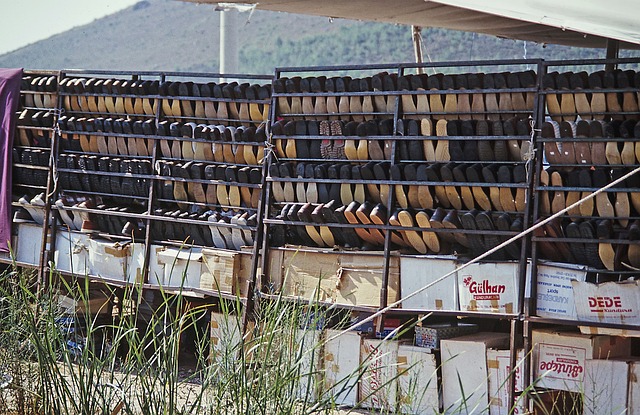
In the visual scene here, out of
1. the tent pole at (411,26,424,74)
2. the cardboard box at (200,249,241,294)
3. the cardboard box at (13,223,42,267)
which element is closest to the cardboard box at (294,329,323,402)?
the cardboard box at (200,249,241,294)

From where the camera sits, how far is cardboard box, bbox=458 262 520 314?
17.5ft

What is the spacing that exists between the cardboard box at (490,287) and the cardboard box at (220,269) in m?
1.67

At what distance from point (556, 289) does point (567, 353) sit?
1.22 ft

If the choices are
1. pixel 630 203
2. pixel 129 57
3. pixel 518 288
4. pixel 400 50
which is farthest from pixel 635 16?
pixel 129 57

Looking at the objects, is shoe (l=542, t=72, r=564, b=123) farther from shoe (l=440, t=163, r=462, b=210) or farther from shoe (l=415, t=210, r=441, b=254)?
shoe (l=415, t=210, r=441, b=254)

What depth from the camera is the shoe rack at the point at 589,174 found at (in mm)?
4992

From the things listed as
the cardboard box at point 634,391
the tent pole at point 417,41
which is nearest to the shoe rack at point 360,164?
the cardboard box at point 634,391

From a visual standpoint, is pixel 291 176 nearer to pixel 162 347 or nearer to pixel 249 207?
pixel 249 207

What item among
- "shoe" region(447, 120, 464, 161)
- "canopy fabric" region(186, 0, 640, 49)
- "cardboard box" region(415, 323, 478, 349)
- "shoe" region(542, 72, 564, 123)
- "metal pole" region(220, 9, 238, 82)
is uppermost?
"metal pole" region(220, 9, 238, 82)

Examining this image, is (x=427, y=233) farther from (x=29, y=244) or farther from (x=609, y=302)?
(x=29, y=244)

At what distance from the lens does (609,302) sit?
4992 mm

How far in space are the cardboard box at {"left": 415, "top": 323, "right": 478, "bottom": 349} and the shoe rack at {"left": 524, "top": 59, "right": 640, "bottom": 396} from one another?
2.08 ft

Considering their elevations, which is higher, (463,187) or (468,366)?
(463,187)

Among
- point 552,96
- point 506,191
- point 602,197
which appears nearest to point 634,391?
point 602,197
